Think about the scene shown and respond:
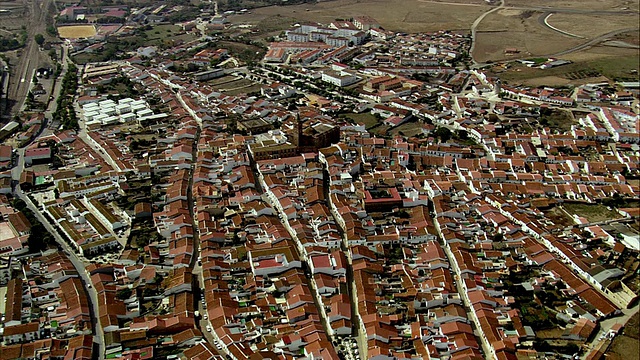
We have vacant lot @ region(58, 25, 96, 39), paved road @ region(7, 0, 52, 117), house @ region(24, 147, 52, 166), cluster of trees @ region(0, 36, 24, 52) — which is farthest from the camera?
vacant lot @ region(58, 25, 96, 39)

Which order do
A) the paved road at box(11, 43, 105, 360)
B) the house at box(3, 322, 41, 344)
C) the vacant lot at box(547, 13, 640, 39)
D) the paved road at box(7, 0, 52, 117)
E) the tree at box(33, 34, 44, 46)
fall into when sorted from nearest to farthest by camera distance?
the house at box(3, 322, 41, 344) < the paved road at box(11, 43, 105, 360) < the paved road at box(7, 0, 52, 117) < the tree at box(33, 34, 44, 46) < the vacant lot at box(547, 13, 640, 39)

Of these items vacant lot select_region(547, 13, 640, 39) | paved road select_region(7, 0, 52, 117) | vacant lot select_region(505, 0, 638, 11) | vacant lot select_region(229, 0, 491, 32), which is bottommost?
paved road select_region(7, 0, 52, 117)

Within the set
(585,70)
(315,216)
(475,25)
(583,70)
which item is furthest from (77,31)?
(585,70)

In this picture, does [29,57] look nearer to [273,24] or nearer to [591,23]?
[273,24]

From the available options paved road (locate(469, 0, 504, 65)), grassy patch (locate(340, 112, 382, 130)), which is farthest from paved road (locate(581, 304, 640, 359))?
paved road (locate(469, 0, 504, 65))

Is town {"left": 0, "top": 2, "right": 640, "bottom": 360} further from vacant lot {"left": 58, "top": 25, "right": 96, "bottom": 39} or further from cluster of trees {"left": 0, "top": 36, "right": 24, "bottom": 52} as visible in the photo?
vacant lot {"left": 58, "top": 25, "right": 96, "bottom": 39}

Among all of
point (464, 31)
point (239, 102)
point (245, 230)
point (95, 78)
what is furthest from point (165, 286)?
point (464, 31)

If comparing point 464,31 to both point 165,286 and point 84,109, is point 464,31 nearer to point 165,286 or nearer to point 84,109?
point 84,109

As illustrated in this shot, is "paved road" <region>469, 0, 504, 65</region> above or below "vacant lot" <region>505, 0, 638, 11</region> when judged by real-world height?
below
